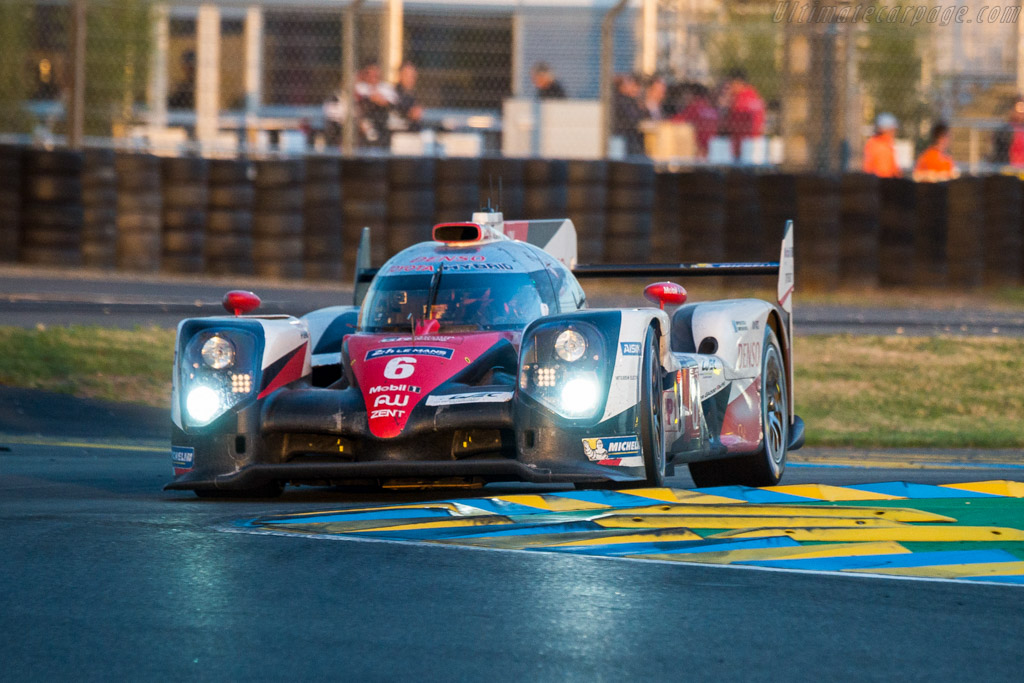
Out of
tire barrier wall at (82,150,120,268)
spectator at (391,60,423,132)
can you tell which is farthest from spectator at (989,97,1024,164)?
tire barrier wall at (82,150,120,268)

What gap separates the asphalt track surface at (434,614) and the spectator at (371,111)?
41.2ft

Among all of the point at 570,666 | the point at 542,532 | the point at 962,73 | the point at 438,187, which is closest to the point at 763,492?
the point at 542,532

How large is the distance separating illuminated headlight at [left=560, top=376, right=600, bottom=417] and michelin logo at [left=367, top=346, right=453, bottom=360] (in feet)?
1.89

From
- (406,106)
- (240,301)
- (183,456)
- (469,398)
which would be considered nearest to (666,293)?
(469,398)

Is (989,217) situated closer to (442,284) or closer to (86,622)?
(442,284)

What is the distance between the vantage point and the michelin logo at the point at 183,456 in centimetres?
704

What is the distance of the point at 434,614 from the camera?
4.65m

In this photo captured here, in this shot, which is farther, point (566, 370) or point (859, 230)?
point (859, 230)

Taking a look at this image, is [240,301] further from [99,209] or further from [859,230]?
[859,230]

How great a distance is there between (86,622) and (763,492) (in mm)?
3382

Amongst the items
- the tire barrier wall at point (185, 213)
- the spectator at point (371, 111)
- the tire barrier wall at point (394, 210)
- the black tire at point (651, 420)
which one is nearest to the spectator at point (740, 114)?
the tire barrier wall at point (394, 210)

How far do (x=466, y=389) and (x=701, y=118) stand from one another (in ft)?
42.1

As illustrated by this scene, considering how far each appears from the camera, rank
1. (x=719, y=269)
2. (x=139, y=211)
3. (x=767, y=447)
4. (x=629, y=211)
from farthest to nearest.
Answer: (x=629, y=211) → (x=139, y=211) → (x=719, y=269) → (x=767, y=447)

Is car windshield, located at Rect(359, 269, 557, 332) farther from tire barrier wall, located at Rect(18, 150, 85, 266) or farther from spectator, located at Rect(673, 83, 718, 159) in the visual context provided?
spectator, located at Rect(673, 83, 718, 159)
